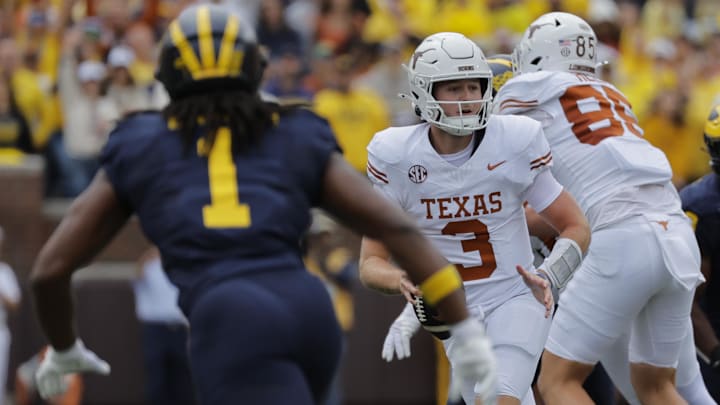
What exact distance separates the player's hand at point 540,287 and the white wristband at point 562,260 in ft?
0.19

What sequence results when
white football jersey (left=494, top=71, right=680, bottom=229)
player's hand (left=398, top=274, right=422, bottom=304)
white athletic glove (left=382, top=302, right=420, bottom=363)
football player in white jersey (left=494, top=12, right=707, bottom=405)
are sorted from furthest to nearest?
white football jersey (left=494, top=71, right=680, bottom=229), football player in white jersey (left=494, top=12, right=707, bottom=405), white athletic glove (left=382, top=302, right=420, bottom=363), player's hand (left=398, top=274, right=422, bottom=304)

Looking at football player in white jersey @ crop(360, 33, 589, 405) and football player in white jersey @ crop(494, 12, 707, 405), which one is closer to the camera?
football player in white jersey @ crop(360, 33, 589, 405)

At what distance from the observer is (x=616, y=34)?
1334 centimetres

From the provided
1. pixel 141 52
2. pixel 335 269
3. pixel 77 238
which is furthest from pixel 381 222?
pixel 141 52

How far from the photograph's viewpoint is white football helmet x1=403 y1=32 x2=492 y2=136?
5.63 meters

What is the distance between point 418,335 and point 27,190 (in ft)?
12.6

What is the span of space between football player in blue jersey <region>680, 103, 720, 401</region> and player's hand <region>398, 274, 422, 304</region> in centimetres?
194

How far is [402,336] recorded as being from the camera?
589 cm

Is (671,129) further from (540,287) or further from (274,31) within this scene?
(540,287)

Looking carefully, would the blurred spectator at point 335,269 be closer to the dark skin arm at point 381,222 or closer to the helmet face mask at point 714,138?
the helmet face mask at point 714,138

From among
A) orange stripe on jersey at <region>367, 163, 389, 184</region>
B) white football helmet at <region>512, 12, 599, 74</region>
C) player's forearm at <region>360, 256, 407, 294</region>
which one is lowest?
player's forearm at <region>360, 256, 407, 294</region>

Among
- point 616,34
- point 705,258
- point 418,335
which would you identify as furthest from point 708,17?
point 705,258

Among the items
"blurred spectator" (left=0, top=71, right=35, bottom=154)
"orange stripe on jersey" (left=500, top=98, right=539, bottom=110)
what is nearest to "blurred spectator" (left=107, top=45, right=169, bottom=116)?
"blurred spectator" (left=0, top=71, right=35, bottom=154)

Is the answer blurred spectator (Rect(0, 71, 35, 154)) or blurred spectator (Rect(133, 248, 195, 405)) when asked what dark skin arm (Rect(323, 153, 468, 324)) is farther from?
blurred spectator (Rect(0, 71, 35, 154))
